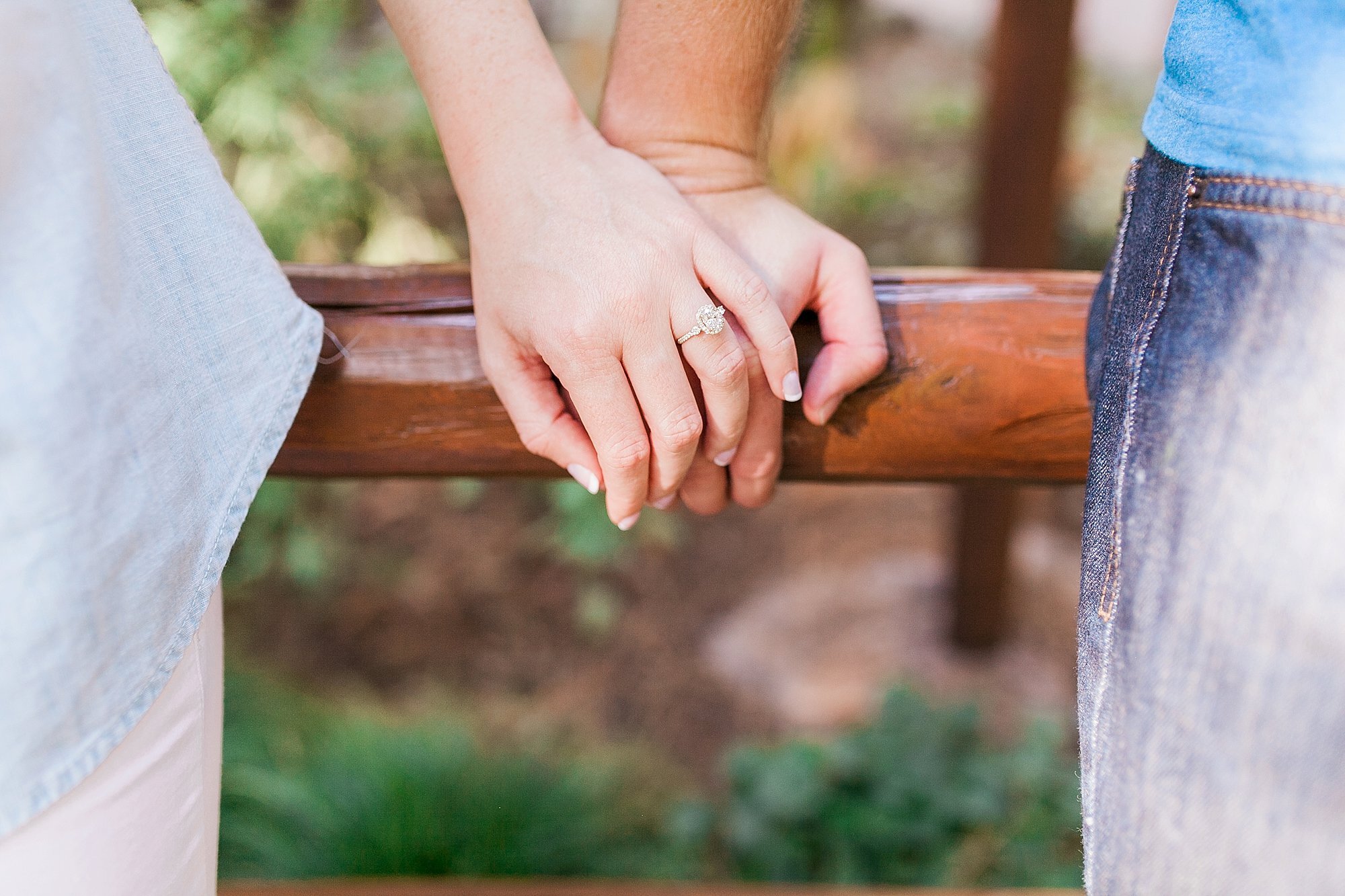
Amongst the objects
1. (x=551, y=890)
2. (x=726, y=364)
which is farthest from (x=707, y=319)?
(x=551, y=890)

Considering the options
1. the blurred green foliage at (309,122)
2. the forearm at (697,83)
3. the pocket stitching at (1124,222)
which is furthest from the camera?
the blurred green foliage at (309,122)

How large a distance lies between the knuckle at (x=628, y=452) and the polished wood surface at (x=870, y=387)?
19 cm

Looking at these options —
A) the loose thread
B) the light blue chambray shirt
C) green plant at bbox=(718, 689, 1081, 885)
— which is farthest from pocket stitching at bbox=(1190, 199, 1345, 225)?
green plant at bbox=(718, 689, 1081, 885)

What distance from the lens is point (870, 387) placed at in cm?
83

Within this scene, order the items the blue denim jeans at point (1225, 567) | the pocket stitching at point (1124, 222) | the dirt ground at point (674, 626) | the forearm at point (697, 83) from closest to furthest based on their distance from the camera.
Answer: the blue denim jeans at point (1225, 567), the pocket stitching at point (1124, 222), the forearm at point (697, 83), the dirt ground at point (674, 626)

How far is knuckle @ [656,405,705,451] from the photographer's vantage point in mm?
659

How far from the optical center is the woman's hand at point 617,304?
24.8 inches

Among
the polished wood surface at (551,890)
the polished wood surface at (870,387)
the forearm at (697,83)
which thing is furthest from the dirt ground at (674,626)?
the forearm at (697,83)

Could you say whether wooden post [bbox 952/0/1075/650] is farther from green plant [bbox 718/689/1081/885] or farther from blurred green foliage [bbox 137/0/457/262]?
blurred green foliage [bbox 137/0/457/262]

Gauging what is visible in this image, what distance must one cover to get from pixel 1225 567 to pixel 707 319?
0.33 meters

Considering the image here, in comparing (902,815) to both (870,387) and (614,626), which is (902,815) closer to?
(614,626)

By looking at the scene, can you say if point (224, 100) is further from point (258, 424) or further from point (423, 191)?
point (258, 424)

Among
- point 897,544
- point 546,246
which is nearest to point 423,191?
point 897,544

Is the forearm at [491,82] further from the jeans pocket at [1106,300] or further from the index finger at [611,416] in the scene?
the jeans pocket at [1106,300]
